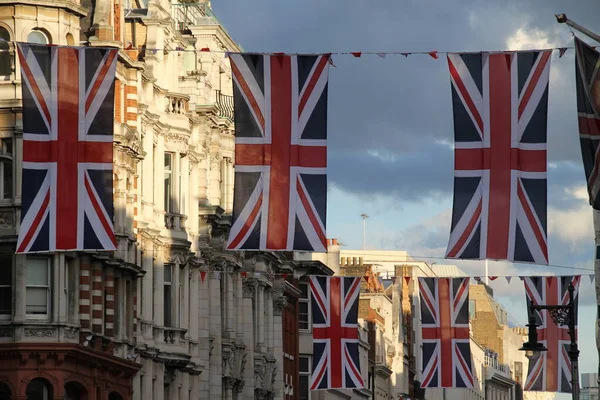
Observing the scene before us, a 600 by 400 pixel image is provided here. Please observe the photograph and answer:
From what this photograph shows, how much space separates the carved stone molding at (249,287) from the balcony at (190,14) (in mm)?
12064

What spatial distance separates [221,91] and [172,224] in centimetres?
1490

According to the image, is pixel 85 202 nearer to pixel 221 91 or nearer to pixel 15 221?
pixel 15 221

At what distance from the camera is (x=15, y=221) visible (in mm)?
57750

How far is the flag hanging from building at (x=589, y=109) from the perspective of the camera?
37375mm

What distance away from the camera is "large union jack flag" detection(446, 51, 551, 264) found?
41969 mm

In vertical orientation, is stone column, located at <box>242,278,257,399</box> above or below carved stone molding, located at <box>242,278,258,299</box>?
below

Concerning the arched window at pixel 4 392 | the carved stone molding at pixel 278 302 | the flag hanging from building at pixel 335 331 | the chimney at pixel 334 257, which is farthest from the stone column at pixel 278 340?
the arched window at pixel 4 392

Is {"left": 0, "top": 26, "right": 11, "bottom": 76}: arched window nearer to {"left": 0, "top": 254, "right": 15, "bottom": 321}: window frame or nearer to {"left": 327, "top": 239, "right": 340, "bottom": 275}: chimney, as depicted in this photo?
Result: {"left": 0, "top": 254, "right": 15, "bottom": 321}: window frame

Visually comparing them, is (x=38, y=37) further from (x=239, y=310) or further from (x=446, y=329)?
(x=239, y=310)

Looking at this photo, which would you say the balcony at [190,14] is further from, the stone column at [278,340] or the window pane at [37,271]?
the window pane at [37,271]

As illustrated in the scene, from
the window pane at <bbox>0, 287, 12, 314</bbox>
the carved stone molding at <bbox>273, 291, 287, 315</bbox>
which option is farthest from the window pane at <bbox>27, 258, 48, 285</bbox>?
the carved stone molding at <bbox>273, 291, 287, 315</bbox>

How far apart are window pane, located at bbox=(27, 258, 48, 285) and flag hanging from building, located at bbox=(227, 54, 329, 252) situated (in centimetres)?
A: 1648

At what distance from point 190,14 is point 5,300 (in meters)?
29.1

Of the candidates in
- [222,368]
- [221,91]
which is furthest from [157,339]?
[221,91]
